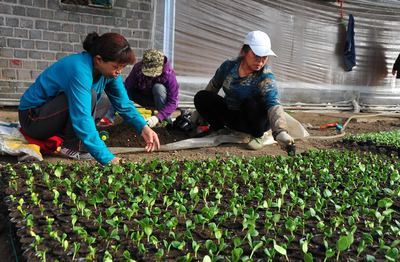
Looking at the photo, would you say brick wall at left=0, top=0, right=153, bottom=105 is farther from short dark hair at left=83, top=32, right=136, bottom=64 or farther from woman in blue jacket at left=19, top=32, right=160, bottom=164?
short dark hair at left=83, top=32, right=136, bottom=64

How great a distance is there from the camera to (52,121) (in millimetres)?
3584

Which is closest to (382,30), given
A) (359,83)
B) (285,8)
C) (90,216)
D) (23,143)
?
(359,83)

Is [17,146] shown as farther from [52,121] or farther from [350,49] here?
[350,49]

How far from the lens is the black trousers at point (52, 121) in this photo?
352 centimetres

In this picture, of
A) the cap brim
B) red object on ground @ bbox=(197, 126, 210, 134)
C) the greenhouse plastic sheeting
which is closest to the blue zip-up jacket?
the cap brim

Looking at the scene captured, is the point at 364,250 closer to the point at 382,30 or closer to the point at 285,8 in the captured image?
the point at 285,8

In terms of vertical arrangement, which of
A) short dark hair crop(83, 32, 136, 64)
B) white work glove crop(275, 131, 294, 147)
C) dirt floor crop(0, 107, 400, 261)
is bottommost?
dirt floor crop(0, 107, 400, 261)

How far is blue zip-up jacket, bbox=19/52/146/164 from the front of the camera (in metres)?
3.05

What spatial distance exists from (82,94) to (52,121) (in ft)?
2.02

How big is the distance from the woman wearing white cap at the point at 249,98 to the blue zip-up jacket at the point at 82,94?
48.3 inches

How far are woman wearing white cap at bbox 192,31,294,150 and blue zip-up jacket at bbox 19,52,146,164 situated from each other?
123 cm

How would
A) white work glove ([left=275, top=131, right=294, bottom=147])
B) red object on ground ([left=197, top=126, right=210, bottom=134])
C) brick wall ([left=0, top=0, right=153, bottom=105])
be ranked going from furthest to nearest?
1. brick wall ([left=0, top=0, right=153, bottom=105])
2. red object on ground ([left=197, top=126, right=210, bottom=134])
3. white work glove ([left=275, top=131, right=294, bottom=147])

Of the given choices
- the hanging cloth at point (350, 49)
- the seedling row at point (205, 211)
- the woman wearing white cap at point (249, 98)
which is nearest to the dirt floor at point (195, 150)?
the woman wearing white cap at point (249, 98)

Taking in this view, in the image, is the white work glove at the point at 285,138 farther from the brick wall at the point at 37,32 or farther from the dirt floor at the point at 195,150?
the brick wall at the point at 37,32
